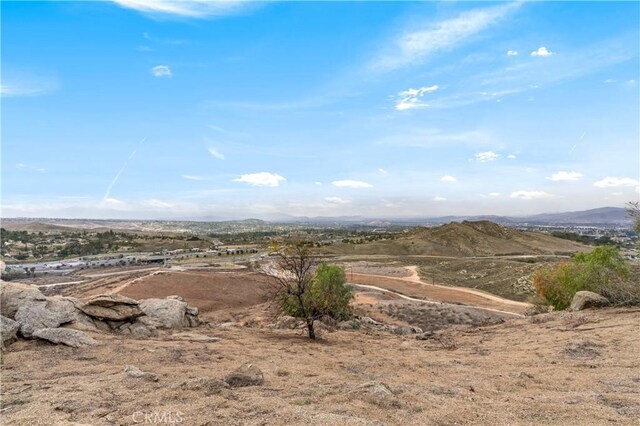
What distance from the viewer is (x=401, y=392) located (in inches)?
346

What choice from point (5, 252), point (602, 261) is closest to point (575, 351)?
point (602, 261)

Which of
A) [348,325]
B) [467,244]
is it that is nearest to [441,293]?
[348,325]

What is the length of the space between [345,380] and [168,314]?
12507 millimetres

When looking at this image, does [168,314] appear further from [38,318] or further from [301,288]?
[301,288]

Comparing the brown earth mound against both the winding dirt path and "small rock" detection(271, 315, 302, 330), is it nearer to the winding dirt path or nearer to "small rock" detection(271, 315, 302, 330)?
"small rock" detection(271, 315, 302, 330)

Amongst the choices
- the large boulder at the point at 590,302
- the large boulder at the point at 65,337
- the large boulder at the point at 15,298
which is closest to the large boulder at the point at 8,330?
the large boulder at the point at 65,337

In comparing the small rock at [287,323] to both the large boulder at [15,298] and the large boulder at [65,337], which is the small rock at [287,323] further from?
the large boulder at [15,298]

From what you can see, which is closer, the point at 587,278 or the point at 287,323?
the point at 287,323

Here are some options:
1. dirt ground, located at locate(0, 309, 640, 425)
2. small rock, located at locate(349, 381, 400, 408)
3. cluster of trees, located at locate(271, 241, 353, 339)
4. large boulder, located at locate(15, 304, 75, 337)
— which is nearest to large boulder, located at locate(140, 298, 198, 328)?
dirt ground, located at locate(0, 309, 640, 425)

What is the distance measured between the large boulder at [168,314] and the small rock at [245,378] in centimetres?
1065

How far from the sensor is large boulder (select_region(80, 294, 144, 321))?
57.7ft

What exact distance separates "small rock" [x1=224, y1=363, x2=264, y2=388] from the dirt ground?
0.73 feet

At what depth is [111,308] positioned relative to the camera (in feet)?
59.7

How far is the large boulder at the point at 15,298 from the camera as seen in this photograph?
1572 centimetres
